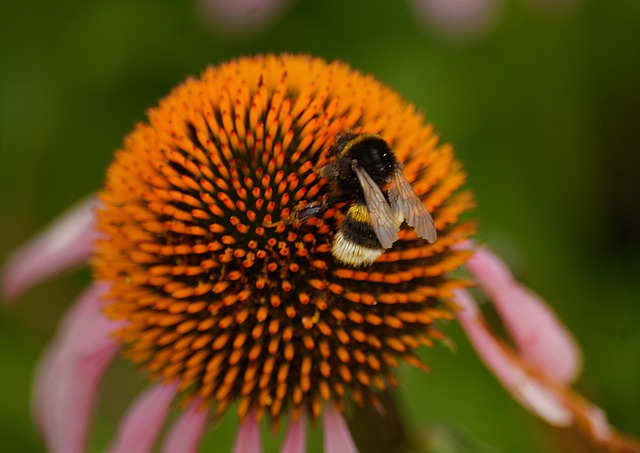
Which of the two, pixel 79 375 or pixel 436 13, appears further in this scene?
pixel 436 13

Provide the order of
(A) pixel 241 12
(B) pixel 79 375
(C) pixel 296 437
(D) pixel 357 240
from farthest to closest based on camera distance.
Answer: (A) pixel 241 12 → (B) pixel 79 375 → (C) pixel 296 437 → (D) pixel 357 240

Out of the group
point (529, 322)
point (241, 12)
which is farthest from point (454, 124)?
point (529, 322)

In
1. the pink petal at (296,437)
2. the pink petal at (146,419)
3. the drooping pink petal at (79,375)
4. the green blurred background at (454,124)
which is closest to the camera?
the pink petal at (296,437)

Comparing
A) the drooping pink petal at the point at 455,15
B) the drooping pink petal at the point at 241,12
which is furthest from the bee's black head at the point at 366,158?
the drooping pink petal at the point at 241,12

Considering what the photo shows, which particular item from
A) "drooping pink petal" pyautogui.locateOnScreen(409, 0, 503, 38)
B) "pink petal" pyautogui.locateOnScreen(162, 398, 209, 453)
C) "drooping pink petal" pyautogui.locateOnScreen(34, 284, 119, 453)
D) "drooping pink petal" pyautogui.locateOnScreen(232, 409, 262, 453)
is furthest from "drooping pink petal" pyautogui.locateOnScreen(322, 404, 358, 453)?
"drooping pink petal" pyautogui.locateOnScreen(409, 0, 503, 38)

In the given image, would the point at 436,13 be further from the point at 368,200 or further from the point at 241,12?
the point at 368,200

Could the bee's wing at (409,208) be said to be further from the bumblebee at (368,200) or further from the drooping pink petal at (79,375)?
the drooping pink petal at (79,375)

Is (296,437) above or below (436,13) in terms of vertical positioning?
below
